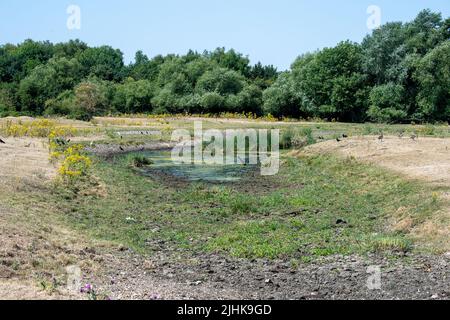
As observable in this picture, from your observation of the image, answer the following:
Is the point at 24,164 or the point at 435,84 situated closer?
the point at 24,164

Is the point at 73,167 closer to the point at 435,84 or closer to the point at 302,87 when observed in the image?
the point at 435,84

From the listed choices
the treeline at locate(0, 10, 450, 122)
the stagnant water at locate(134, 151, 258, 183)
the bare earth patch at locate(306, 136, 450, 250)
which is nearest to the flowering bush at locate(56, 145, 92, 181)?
the stagnant water at locate(134, 151, 258, 183)

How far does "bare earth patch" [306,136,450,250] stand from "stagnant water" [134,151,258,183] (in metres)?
5.24

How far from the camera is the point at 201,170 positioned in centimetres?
2683

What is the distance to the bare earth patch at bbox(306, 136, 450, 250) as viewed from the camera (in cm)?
1192

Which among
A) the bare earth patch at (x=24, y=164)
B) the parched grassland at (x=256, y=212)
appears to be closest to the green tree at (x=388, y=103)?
the parched grassland at (x=256, y=212)

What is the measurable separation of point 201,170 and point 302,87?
130ft

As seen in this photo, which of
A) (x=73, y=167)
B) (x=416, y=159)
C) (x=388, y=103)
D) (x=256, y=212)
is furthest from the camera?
(x=388, y=103)

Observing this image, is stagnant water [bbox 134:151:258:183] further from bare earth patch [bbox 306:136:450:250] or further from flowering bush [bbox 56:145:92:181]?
bare earth patch [bbox 306:136:450:250]

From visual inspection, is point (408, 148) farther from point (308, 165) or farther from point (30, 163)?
point (30, 163)

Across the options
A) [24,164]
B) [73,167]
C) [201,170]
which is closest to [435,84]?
[201,170]

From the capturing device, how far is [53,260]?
9477mm

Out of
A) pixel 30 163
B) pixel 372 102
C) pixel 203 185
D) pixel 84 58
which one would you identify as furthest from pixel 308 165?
pixel 84 58
